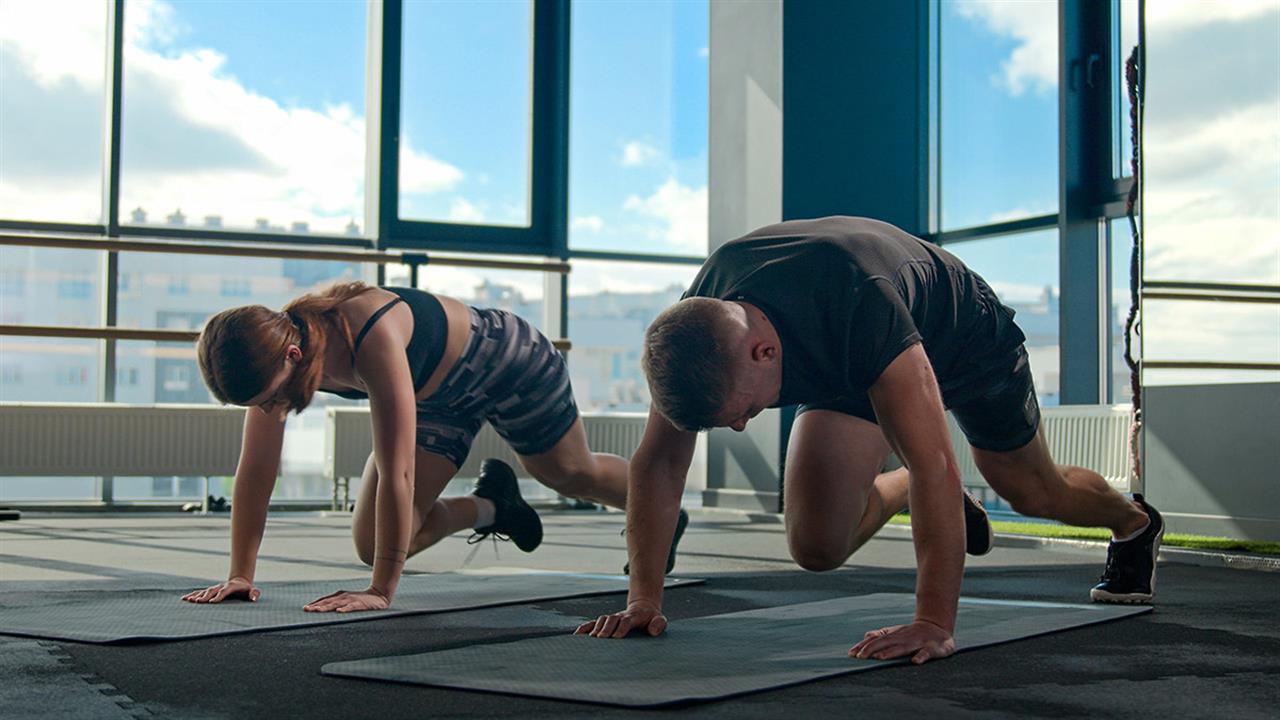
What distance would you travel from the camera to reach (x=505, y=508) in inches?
119

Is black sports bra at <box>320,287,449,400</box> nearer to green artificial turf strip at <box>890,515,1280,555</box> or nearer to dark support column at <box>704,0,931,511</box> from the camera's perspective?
green artificial turf strip at <box>890,515,1280,555</box>

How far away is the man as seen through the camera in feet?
5.46

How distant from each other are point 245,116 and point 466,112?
1060 millimetres

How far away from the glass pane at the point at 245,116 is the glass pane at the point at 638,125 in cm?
113

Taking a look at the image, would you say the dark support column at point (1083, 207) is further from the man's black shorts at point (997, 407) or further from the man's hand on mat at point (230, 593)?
the man's hand on mat at point (230, 593)

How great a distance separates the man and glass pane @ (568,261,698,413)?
14.1 ft

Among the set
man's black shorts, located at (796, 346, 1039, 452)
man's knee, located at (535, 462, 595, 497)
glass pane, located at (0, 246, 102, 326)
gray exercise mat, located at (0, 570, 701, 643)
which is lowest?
gray exercise mat, located at (0, 570, 701, 643)

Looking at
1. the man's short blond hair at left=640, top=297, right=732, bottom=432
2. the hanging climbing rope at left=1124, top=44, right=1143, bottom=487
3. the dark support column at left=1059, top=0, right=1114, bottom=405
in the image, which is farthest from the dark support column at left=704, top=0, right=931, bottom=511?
the man's short blond hair at left=640, top=297, right=732, bottom=432

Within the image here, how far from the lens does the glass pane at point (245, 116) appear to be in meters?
6.07

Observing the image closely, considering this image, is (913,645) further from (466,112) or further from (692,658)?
(466,112)

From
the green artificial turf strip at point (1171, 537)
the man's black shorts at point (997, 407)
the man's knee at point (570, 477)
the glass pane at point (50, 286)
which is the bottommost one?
the green artificial turf strip at point (1171, 537)

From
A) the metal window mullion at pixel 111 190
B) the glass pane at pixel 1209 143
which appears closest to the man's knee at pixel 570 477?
the glass pane at pixel 1209 143

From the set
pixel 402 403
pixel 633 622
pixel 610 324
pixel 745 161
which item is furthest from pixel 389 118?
pixel 633 622

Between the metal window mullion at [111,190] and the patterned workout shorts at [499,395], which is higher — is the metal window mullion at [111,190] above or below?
above
